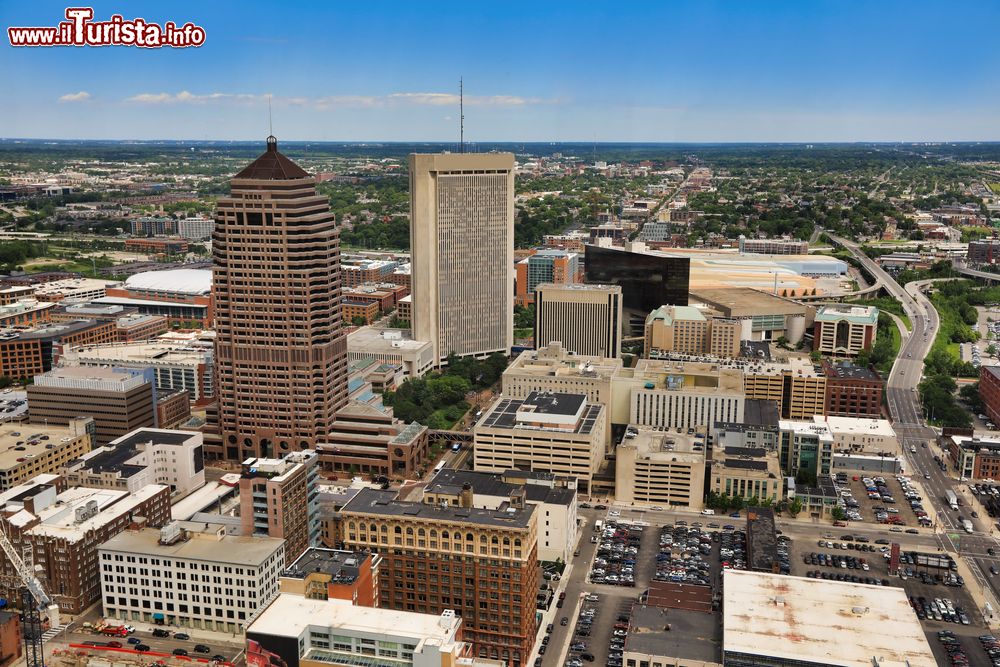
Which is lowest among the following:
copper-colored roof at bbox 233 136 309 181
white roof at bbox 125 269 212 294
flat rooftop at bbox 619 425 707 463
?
flat rooftop at bbox 619 425 707 463

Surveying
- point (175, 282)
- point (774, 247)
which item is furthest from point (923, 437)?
point (774, 247)

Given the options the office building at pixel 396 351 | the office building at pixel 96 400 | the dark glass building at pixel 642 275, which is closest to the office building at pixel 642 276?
the dark glass building at pixel 642 275

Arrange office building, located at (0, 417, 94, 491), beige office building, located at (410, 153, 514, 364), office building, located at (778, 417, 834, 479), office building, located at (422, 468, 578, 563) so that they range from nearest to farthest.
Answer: office building, located at (422, 468, 578, 563), office building, located at (0, 417, 94, 491), office building, located at (778, 417, 834, 479), beige office building, located at (410, 153, 514, 364)

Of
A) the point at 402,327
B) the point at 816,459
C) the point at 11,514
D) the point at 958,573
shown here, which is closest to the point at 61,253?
the point at 402,327

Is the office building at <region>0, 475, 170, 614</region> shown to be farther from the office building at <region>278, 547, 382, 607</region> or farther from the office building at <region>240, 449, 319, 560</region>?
the office building at <region>278, 547, 382, 607</region>

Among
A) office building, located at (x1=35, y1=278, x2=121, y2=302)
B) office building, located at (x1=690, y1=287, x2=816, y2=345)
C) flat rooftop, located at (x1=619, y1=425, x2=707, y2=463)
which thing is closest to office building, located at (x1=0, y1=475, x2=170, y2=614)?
flat rooftop, located at (x1=619, y1=425, x2=707, y2=463)

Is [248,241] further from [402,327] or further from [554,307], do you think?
[402,327]

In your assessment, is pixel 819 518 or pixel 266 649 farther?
pixel 819 518

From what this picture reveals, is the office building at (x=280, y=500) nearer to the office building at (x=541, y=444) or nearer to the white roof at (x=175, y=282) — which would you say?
the office building at (x=541, y=444)
